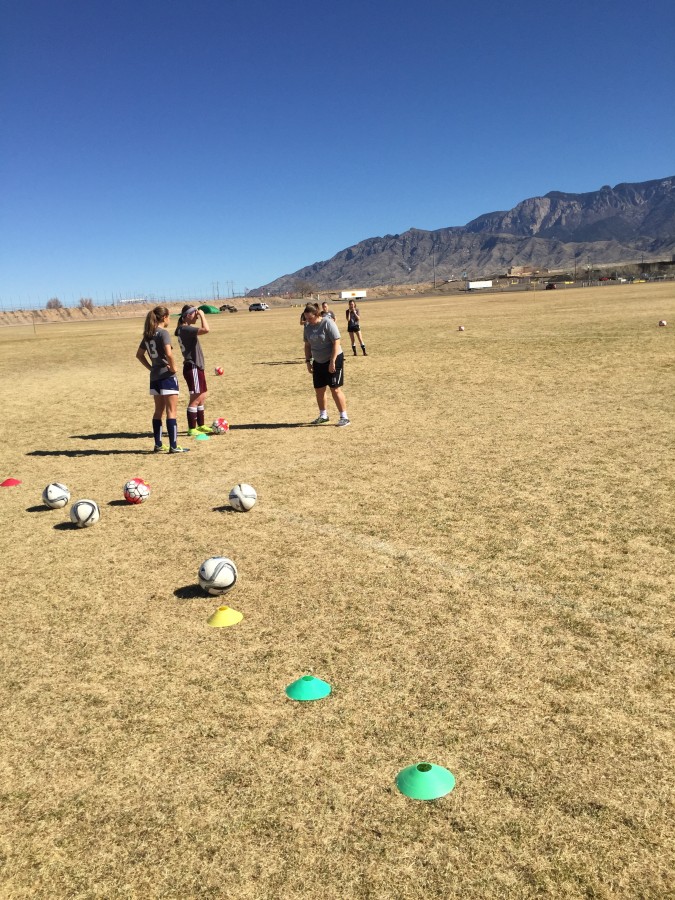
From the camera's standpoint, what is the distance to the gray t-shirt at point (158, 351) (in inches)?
388

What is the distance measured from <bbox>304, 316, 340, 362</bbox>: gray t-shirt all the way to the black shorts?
149 mm

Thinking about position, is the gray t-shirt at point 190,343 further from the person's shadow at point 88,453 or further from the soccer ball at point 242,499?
the soccer ball at point 242,499

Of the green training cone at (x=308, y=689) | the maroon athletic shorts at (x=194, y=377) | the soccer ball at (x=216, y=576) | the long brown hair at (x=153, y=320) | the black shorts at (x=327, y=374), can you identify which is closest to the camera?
the green training cone at (x=308, y=689)

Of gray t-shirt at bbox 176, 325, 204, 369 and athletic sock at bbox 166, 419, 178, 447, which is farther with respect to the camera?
gray t-shirt at bbox 176, 325, 204, 369

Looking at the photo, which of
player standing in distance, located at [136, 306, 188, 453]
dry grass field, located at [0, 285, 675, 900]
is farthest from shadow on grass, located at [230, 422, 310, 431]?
dry grass field, located at [0, 285, 675, 900]

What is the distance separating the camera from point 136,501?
318 inches

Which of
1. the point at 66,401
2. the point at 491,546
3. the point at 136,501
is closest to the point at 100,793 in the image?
the point at 491,546

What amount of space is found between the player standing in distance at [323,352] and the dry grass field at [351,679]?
2328mm

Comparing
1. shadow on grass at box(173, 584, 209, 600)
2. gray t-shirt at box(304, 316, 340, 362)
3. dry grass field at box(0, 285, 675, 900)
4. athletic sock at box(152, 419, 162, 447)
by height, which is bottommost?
dry grass field at box(0, 285, 675, 900)

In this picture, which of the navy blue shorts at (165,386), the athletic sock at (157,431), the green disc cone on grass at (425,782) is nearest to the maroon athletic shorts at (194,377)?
the athletic sock at (157,431)

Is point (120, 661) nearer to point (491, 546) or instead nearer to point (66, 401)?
point (491, 546)

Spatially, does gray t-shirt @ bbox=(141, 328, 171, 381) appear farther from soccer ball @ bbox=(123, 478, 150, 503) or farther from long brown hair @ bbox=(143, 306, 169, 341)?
soccer ball @ bbox=(123, 478, 150, 503)

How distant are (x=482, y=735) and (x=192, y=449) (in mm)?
8367

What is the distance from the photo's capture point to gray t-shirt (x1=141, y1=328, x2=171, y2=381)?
9852mm
